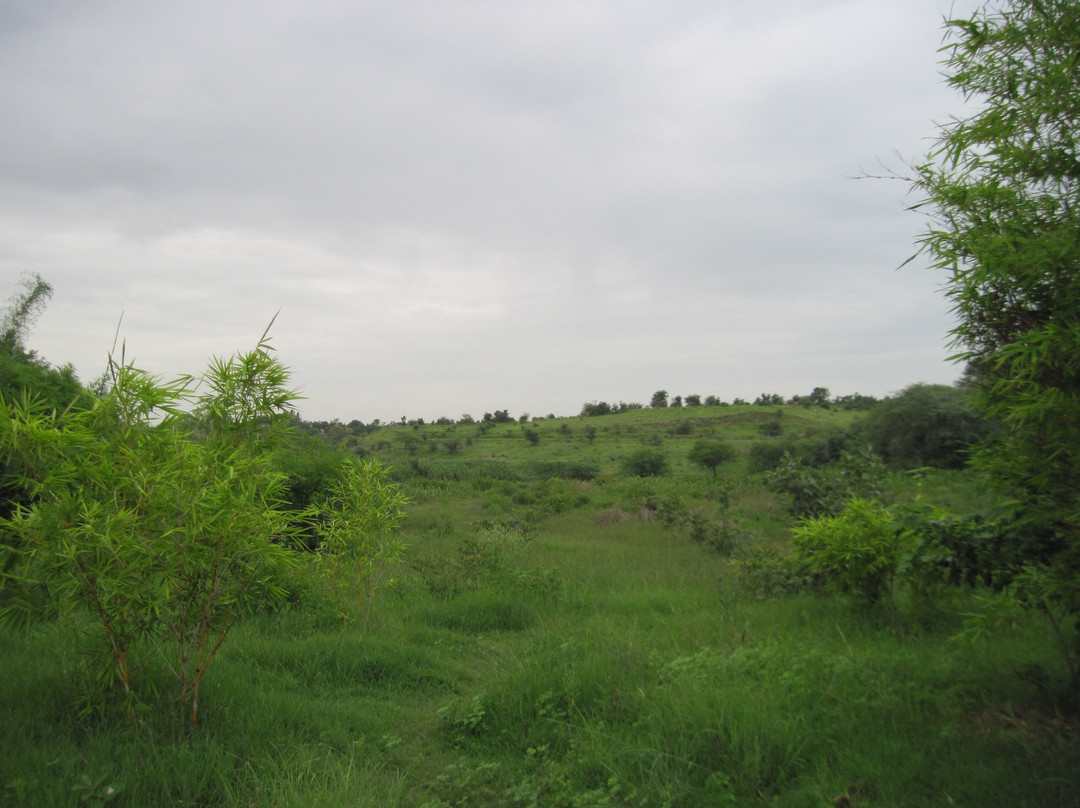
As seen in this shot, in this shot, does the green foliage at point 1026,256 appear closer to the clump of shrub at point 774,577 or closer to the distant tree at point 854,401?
the clump of shrub at point 774,577

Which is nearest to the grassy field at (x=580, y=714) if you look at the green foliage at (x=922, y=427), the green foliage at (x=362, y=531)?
the green foliage at (x=362, y=531)

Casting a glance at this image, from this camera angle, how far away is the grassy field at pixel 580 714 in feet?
10.9

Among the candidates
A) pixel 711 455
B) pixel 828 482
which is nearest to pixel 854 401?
pixel 711 455

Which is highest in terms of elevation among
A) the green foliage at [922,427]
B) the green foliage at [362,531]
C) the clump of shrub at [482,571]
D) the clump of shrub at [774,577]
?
the green foliage at [922,427]

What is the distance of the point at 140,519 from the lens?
12.7 ft

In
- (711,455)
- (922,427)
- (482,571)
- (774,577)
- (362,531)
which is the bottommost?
(482,571)

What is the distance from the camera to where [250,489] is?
4094mm

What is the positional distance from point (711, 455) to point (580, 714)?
34.0 meters

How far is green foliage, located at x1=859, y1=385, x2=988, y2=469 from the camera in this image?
845 inches

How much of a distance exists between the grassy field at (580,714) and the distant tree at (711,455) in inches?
1180

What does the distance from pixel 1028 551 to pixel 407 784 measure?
13.4ft

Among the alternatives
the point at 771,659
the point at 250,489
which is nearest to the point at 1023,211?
the point at 771,659

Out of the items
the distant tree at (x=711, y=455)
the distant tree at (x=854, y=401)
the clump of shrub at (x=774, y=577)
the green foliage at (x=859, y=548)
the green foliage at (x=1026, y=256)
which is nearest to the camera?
the green foliage at (x=1026, y=256)

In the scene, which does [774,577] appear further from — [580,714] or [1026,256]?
[1026,256]
